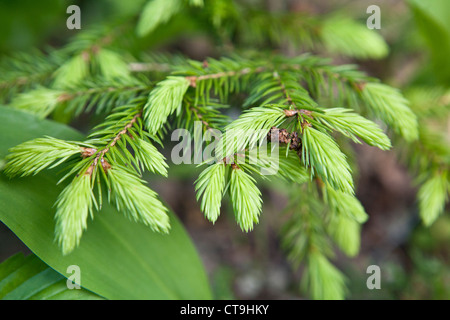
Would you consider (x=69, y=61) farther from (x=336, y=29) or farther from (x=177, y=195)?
(x=177, y=195)

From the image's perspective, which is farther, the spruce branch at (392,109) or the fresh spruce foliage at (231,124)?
the spruce branch at (392,109)

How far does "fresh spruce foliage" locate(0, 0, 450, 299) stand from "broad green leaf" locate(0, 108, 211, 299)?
0.03 metres

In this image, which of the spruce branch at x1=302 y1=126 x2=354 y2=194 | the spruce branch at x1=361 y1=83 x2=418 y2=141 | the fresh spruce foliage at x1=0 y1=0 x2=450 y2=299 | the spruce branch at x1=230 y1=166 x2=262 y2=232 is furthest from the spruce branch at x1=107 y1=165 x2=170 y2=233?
the spruce branch at x1=361 y1=83 x2=418 y2=141

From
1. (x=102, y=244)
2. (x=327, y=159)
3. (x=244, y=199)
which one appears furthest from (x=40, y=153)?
(x=327, y=159)

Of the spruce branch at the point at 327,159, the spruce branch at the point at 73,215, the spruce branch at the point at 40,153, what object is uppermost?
the spruce branch at the point at 40,153

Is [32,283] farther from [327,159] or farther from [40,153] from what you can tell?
[327,159]

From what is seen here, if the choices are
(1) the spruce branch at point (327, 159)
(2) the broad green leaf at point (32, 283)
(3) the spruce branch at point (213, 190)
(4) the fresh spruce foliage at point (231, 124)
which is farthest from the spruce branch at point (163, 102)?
(2) the broad green leaf at point (32, 283)

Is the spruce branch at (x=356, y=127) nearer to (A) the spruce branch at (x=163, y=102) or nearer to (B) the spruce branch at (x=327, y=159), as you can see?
(B) the spruce branch at (x=327, y=159)

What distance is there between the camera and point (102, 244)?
59cm

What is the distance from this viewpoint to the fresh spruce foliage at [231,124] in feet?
1.55

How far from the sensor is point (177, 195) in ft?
5.33

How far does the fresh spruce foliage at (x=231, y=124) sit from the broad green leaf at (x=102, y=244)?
0.03 metres

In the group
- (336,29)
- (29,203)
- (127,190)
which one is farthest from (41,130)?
(336,29)

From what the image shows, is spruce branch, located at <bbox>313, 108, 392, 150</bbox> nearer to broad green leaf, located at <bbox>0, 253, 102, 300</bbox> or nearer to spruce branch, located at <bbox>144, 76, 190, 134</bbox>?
spruce branch, located at <bbox>144, 76, 190, 134</bbox>
